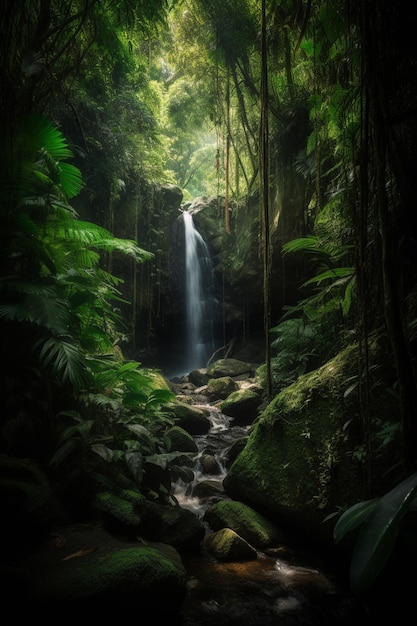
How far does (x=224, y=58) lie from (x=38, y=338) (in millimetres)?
8069

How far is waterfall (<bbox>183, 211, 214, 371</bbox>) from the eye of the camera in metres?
13.1

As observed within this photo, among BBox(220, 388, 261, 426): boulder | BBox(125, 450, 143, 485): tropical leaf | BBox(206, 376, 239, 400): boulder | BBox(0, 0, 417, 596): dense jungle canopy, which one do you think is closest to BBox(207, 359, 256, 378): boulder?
BBox(206, 376, 239, 400): boulder

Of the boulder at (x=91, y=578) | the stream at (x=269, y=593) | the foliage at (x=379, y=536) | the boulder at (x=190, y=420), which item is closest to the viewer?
the foliage at (x=379, y=536)

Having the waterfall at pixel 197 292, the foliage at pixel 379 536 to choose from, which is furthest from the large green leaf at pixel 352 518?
the waterfall at pixel 197 292

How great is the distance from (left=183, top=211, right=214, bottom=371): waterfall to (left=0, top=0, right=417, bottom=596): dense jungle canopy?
5.09 meters

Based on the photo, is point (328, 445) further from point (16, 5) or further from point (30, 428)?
point (16, 5)

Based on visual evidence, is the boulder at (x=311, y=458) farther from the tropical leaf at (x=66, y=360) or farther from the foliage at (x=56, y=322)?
the tropical leaf at (x=66, y=360)

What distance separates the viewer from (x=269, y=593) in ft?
8.16

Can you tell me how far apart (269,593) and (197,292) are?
36.9ft

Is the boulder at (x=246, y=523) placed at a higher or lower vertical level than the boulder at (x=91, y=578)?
lower

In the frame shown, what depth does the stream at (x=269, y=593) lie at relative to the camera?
222cm

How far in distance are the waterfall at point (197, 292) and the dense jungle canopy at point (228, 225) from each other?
5.09 meters

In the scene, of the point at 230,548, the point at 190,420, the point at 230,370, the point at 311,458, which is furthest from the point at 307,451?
the point at 230,370

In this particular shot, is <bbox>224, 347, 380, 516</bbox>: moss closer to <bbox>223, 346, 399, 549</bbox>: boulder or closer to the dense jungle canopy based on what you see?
<bbox>223, 346, 399, 549</bbox>: boulder
